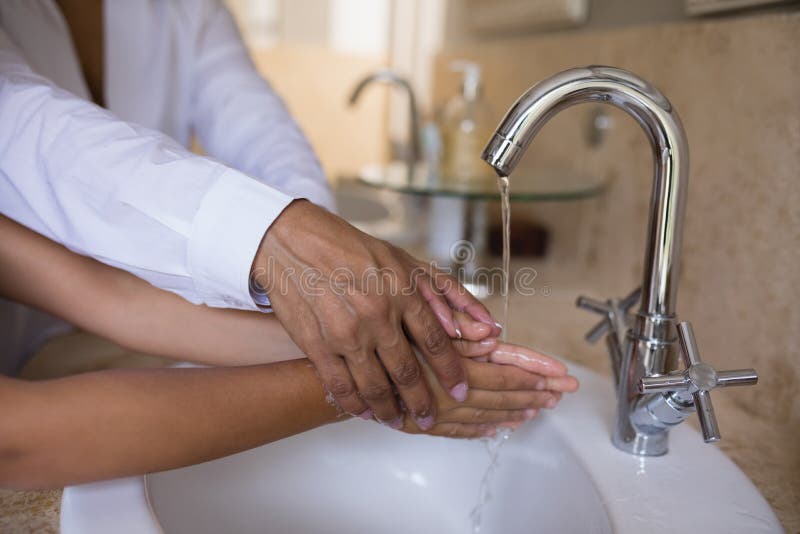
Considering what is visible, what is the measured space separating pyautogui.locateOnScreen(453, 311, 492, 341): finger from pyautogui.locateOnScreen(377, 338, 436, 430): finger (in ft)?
0.20

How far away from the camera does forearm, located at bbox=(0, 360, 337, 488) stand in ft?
1.36

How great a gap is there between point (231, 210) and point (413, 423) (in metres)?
0.24

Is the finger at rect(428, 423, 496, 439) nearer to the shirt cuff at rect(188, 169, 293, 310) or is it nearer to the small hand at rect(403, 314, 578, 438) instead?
the small hand at rect(403, 314, 578, 438)

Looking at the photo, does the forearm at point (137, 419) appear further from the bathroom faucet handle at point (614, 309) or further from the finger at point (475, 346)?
the bathroom faucet handle at point (614, 309)

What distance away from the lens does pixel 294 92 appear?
2045 millimetres

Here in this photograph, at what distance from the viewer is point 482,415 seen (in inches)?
23.9

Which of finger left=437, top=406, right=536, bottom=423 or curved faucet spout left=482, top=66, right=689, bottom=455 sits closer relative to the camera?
curved faucet spout left=482, top=66, right=689, bottom=455

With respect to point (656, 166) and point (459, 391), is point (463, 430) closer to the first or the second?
point (459, 391)

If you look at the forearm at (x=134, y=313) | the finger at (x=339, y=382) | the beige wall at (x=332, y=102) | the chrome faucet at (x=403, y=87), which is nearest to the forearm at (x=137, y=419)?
the finger at (x=339, y=382)

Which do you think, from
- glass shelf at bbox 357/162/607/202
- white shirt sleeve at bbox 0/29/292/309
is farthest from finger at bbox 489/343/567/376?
glass shelf at bbox 357/162/607/202

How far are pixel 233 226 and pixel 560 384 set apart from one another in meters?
0.31

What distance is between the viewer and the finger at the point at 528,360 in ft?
1.96

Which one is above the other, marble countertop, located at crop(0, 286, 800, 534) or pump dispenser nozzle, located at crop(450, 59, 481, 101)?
pump dispenser nozzle, located at crop(450, 59, 481, 101)

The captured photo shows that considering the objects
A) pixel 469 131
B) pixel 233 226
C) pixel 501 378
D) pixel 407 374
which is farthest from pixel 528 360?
pixel 469 131
